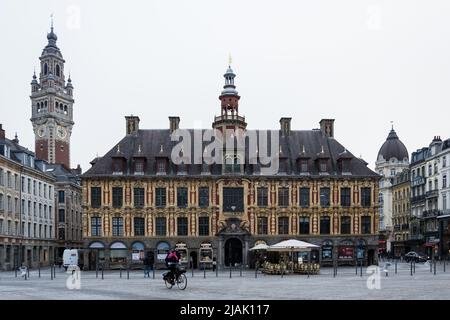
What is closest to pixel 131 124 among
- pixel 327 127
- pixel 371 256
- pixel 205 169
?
pixel 205 169

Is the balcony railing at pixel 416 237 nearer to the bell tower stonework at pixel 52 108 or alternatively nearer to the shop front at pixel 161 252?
the shop front at pixel 161 252

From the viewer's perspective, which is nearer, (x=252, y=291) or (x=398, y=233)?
(x=252, y=291)

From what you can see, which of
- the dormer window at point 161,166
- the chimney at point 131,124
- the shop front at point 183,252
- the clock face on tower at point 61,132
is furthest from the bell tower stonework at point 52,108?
the shop front at point 183,252

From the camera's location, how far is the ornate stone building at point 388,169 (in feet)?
356

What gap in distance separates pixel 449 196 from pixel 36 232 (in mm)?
51745

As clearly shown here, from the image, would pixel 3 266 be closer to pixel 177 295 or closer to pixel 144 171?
pixel 144 171

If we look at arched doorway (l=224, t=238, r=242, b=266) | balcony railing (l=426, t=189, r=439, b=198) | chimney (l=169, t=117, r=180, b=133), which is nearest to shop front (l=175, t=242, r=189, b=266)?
arched doorway (l=224, t=238, r=242, b=266)

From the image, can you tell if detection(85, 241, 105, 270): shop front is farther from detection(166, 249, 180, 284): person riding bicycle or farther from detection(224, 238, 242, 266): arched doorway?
detection(166, 249, 180, 284): person riding bicycle

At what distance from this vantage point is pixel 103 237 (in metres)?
57.1

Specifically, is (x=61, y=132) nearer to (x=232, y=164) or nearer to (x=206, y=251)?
(x=232, y=164)

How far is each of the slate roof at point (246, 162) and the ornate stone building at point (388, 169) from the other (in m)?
48.7

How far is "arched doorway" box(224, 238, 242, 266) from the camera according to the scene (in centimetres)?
5784
